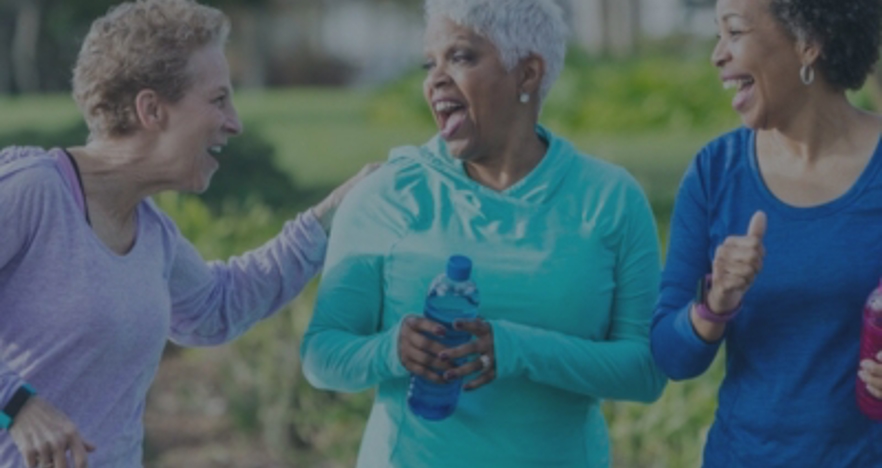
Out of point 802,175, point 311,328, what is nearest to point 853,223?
point 802,175

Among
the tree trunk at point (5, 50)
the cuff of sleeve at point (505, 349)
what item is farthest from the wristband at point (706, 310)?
the tree trunk at point (5, 50)

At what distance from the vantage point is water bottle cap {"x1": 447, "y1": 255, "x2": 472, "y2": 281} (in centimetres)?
356

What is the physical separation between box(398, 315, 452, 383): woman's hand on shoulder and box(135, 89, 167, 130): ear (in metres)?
0.62

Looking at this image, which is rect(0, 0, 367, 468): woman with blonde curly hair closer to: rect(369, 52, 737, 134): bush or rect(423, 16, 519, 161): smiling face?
rect(423, 16, 519, 161): smiling face

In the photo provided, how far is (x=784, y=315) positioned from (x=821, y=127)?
0.37m

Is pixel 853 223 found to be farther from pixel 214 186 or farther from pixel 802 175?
pixel 214 186

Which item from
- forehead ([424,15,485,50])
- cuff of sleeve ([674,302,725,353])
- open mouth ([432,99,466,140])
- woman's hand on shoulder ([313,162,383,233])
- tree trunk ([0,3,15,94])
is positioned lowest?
tree trunk ([0,3,15,94])

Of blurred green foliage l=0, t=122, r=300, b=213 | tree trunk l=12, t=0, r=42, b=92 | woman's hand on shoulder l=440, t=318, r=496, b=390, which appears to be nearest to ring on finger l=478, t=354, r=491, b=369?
Result: woman's hand on shoulder l=440, t=318, r=496, b=390

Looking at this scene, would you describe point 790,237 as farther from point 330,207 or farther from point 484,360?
point 330,207

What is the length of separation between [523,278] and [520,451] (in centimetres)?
35

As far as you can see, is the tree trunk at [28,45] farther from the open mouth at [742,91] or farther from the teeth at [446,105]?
the open mouth at [742,91]

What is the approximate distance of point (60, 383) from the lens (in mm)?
3521

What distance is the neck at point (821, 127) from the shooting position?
142 inches

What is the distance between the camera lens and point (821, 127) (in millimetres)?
3609
